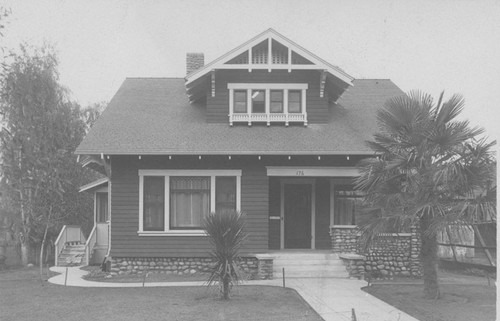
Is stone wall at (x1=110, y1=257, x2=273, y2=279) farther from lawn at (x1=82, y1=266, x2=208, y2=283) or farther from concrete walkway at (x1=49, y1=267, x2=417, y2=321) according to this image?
concrete walkway at (x1=49, y1=267, x2=417, y2=321)

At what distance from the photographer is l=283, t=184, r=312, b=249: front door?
18.9m

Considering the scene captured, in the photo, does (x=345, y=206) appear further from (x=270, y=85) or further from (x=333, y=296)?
(x=333, y=296)

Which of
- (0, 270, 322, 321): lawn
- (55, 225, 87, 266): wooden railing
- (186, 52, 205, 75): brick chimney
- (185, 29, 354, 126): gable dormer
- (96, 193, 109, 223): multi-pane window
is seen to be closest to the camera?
(0, 270, 322, 321): lawn

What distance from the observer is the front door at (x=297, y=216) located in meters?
18.9

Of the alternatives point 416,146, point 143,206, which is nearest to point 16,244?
point 143,206

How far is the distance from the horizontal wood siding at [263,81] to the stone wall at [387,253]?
3.97 meters

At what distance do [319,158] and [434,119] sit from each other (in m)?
5.30

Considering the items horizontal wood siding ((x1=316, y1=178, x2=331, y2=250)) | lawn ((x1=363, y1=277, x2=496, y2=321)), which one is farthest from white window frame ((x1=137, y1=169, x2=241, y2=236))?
lawn ((x1=363, y1=277, x2=496, y2=321))

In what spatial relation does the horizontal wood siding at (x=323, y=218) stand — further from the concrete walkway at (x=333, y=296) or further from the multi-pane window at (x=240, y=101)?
the multi-pane window at (x=240, y=101)

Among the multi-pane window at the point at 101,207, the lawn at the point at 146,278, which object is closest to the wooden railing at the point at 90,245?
the multi-pane window at the point at 101,207

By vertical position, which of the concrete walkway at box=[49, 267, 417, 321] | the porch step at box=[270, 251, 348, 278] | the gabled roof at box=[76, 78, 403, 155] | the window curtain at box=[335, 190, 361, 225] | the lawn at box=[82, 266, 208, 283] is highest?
the gabled roof at box=[76, 78, 403, 155]

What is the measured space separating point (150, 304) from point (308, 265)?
5874 millimetres

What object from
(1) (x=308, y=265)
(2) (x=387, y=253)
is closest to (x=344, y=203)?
(2) (x=387, y=253)

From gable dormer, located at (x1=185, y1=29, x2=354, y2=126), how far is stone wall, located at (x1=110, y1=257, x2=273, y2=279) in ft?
14.8
